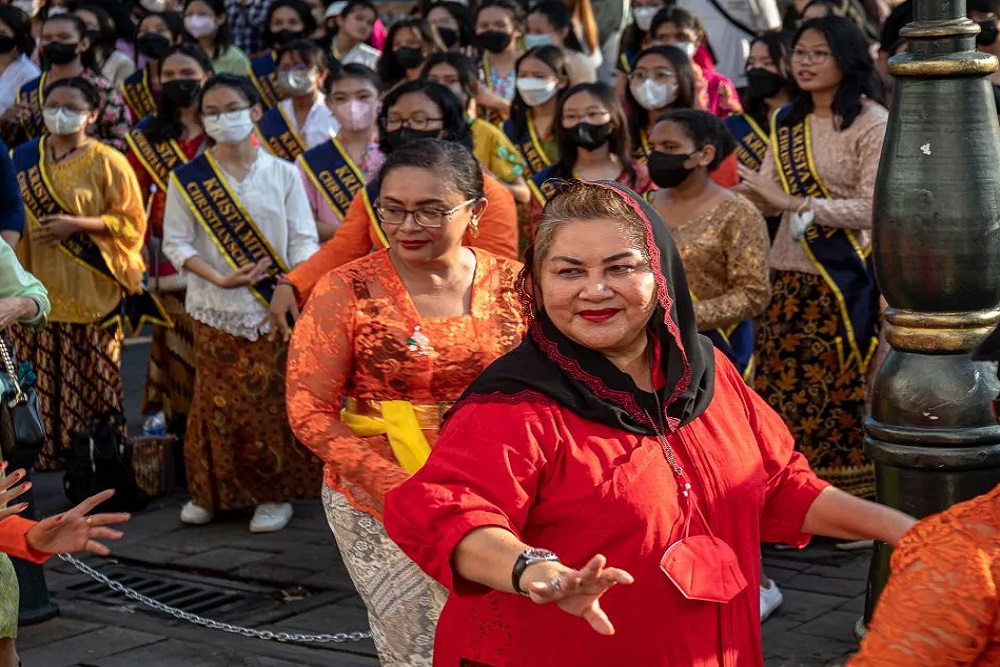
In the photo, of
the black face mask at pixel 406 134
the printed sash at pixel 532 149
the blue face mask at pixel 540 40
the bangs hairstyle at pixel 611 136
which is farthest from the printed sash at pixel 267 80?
the black face mask at pixel 406 134

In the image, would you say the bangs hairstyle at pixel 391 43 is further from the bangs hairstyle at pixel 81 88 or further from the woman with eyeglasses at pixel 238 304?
the woman with eyeglasses at pixel 238 304

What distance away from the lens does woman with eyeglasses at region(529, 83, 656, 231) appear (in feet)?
24.0

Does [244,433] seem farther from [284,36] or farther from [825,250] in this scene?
[284,36]

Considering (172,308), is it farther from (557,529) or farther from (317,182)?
(557,529)

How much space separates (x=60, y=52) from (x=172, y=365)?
256 centimetres

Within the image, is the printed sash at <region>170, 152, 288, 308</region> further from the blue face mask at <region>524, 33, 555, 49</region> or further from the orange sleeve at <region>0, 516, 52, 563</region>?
the orange sleeve at <region>0, 516, 52, 563</region>

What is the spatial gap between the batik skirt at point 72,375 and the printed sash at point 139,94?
11.3 feet

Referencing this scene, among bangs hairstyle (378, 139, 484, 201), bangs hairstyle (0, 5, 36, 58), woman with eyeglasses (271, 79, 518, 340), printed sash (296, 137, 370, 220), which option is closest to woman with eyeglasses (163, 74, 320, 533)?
printed sash (296, 137, 370, 220)

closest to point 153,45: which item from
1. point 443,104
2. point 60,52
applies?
point 60,52

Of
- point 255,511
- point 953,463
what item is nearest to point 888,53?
point 255,511

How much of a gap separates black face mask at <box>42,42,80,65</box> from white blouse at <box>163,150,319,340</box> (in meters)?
3.02

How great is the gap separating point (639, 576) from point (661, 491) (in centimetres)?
16

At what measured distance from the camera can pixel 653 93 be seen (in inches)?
328

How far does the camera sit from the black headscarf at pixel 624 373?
10.3 feet
